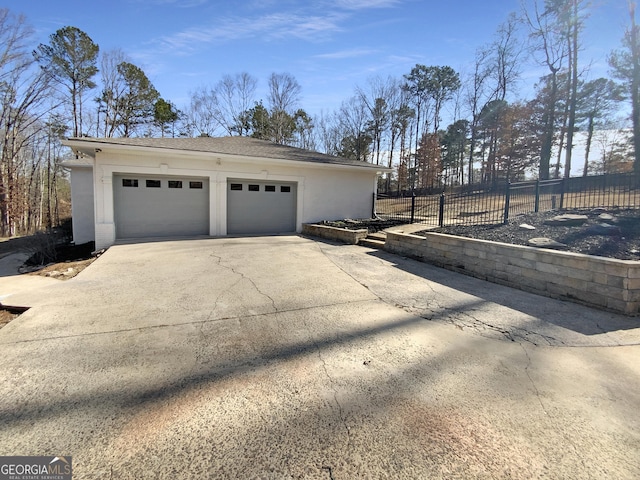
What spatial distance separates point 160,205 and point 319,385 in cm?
967

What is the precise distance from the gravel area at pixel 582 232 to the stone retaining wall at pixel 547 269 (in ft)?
1.75

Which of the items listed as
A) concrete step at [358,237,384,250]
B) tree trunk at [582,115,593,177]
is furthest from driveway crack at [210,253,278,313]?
tree trunk at [582,115,593,177]

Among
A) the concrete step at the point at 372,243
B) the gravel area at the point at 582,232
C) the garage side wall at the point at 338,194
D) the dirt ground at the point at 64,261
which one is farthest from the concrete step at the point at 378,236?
the dirt ground at the point at 64,261

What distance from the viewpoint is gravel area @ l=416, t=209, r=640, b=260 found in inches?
191

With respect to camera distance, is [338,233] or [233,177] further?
[233,177]

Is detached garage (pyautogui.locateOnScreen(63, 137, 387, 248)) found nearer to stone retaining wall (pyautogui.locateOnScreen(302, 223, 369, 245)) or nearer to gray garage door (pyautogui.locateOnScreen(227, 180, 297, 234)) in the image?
gray garage door (pyautogui.locateOnScreen(227, 180, 297, 234))

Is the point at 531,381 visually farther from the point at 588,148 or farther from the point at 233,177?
the point at 588,148

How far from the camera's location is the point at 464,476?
5.01 feet

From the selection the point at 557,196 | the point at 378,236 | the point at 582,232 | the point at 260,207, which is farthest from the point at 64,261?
the point at 557,196

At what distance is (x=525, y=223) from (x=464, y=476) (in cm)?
668

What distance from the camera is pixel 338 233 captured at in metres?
9.54

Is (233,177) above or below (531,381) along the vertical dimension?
above

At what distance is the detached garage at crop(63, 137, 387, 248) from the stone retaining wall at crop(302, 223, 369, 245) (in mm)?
1264

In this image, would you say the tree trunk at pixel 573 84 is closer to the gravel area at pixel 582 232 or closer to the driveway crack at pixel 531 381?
the gravel area at pixel 582 232
